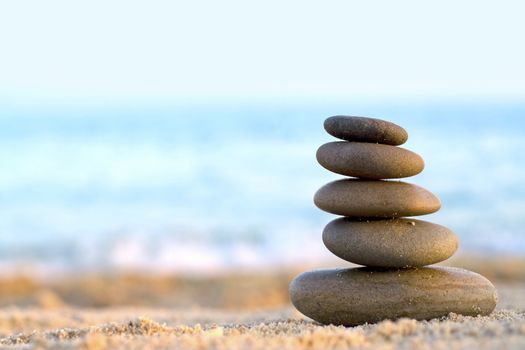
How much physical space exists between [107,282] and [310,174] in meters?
13.4

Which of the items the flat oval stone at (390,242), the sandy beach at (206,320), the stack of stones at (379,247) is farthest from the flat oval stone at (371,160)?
the sandy beach at (206,320)

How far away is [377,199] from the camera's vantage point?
5.09 m

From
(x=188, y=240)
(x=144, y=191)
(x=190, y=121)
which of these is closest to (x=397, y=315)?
(x=188, y=240)

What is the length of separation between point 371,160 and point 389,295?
874 mm

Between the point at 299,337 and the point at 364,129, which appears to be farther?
the point at 364,129

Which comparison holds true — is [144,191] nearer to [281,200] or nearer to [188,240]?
[281,200]

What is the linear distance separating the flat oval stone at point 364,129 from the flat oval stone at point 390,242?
56cm

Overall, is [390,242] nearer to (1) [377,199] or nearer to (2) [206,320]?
(1) [377,199]

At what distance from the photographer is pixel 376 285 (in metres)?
5.05

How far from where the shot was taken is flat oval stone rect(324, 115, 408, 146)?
5199mm

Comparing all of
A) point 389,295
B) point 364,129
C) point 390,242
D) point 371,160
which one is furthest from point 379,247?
point 364,129

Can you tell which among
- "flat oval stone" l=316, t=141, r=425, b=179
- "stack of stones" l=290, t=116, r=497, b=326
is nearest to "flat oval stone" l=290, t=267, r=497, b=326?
"stack of stones" l=290, t=116, r=497, b=326

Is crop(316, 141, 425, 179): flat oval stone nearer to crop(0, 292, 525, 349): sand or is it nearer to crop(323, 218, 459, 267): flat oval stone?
crop(323, 218, 459, 267): flat oval stone

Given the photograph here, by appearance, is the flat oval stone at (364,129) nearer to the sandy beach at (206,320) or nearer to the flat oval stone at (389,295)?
the flat oval stone at (389,295)
